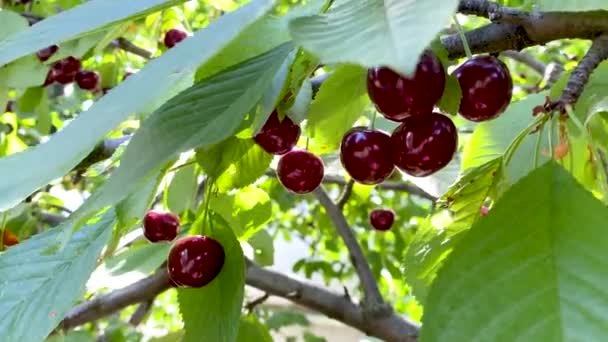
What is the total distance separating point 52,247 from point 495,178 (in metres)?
0.37

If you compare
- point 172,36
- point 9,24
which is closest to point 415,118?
point 9,24

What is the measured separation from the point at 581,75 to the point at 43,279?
0.47 meters

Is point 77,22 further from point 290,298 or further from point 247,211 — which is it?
point 290,298

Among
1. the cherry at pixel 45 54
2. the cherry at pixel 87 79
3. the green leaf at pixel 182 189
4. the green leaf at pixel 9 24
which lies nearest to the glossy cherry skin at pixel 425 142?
the green leaf at pixel 182 189

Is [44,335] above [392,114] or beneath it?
beneath

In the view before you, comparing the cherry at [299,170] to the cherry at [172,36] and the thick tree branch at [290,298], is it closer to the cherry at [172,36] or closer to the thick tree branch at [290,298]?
the thick tree branch at [290,298]

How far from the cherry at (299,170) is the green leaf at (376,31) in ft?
1.24

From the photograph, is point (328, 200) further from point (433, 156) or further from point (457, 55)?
point (433, 156)

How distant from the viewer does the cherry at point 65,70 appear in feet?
6.61

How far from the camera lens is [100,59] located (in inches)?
110

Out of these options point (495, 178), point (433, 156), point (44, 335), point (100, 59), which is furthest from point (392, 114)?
point (100, 59)

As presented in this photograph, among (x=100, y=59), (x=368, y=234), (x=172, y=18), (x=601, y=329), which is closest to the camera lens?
(x=601, y=329)

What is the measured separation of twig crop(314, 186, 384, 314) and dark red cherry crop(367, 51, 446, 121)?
105cm

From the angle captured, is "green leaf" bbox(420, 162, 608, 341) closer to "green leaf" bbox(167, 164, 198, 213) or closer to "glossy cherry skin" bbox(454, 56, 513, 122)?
"glossy cherry skin" bbox(454, 56, 513, 122)
